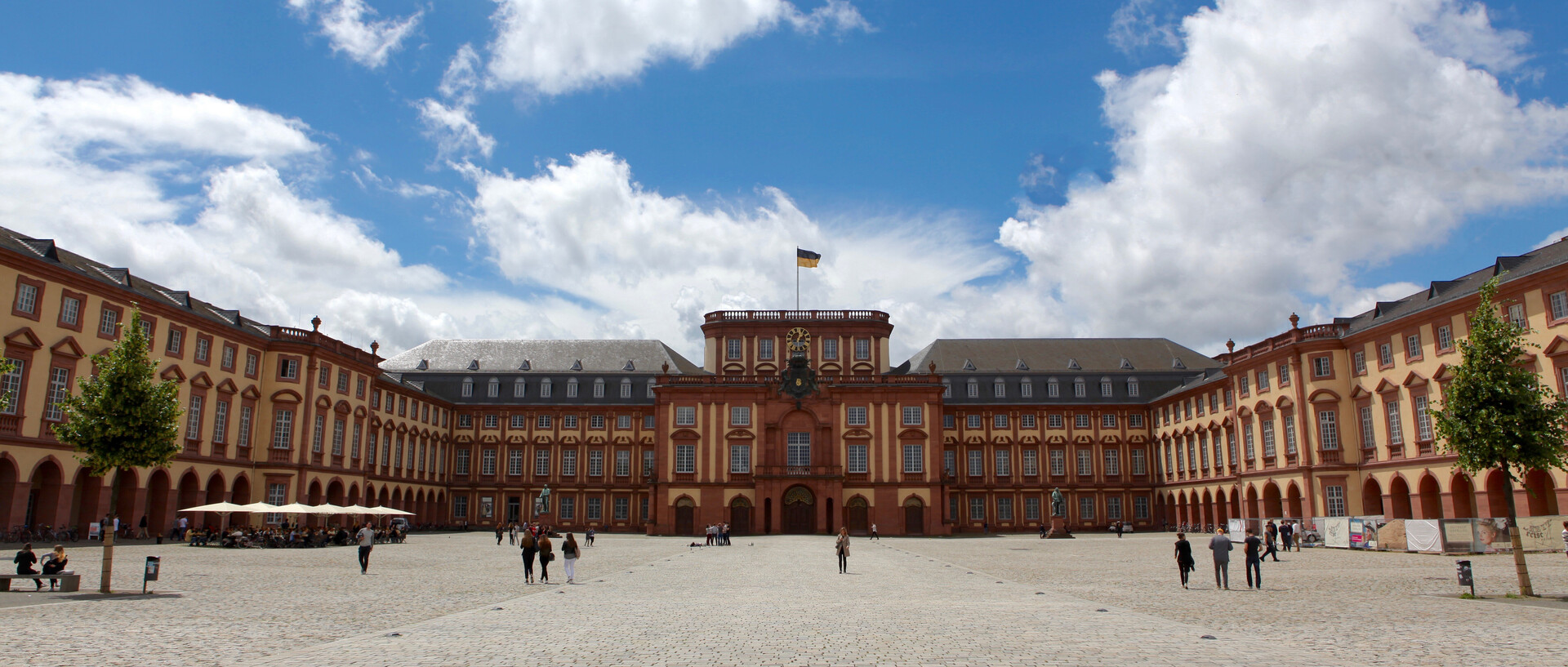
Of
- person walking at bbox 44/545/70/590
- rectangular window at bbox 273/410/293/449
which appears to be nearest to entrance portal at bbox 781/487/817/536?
rectangular window at bbox 273/410/293/449

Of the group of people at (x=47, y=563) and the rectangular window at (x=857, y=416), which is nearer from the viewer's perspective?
the group of people at (x=47, y=563)

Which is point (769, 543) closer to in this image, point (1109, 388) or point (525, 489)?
point (525, 489)

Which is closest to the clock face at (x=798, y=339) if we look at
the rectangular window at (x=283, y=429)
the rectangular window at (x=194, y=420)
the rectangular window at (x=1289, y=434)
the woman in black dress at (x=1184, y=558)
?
the rectangular window at (x=1289, y=434)

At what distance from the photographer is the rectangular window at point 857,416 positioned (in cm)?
7075

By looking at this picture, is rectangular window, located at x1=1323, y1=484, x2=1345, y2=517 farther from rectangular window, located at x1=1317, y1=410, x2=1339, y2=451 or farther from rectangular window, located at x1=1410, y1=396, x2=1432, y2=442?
rectangular window, located at x1=1410, y1=396, x2=1432, y2=442

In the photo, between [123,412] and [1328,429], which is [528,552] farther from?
[1328,429]

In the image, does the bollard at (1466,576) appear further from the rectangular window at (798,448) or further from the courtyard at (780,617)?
the rectangular window at (798,448)

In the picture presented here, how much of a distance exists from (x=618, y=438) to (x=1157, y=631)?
224 feet

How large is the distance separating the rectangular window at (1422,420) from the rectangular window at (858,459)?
34.6m

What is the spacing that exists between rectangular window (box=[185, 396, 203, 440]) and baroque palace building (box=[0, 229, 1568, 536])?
0.19 metres

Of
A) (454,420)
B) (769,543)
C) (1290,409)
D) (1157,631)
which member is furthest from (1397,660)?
(454,420)

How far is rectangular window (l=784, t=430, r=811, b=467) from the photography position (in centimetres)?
7075

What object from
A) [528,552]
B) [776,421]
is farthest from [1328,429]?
[528,552]

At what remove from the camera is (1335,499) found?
5194cm
